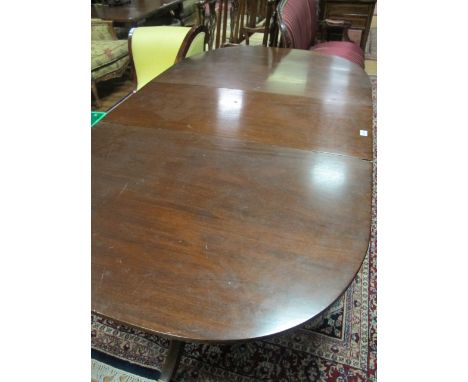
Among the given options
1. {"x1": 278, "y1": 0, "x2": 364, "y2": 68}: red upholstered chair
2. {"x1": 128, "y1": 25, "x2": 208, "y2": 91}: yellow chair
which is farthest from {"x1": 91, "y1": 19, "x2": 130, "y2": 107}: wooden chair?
{"x1": 278, "y1": 0, "x2": 364, "y2": 68}: red upholstered chair

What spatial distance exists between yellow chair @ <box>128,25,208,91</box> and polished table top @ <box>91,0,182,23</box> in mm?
1247

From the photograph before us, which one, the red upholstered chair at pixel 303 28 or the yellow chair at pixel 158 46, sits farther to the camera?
the red upholstered chair at pixel 303 28

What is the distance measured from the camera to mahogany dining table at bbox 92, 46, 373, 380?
1.56 ft

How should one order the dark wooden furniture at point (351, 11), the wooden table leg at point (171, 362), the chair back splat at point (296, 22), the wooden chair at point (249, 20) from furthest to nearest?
1. the dark wooden furniture at point (351, 11)
2. the wooden chair at point (249, 20)
3. the chair back splat at point (296, 22)
4. the wooden table leg at point (171, 362)

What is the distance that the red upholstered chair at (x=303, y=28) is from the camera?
5.86ft

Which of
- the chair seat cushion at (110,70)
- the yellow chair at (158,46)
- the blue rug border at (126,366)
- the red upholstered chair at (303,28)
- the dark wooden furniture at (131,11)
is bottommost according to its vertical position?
the blue rug border at (126,366)

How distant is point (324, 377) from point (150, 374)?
21.7 inches

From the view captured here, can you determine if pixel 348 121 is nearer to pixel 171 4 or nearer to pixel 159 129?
pixel 159 129

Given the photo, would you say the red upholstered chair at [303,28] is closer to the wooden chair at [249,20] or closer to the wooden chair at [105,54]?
the wooden chair at [249,20]

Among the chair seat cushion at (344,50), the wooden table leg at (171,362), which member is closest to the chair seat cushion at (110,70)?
the chair seat cushion at (344,50)

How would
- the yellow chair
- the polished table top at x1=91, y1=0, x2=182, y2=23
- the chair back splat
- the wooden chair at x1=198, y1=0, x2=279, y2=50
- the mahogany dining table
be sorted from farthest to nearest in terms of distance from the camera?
the polished table top at x1=91, y1=0, x2=182, y2=23
the wooden chair at x1=198, y1=0, x2=279, y2=50
the chair back splat
the yellow chair
the mahogany dining table

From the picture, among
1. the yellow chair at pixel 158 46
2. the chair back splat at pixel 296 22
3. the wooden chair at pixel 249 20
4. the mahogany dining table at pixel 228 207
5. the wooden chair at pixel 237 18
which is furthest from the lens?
the wooden chair at pixel 249 20

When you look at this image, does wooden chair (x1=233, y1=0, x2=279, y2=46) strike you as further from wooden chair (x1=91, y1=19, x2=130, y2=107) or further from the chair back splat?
wooden chair (x1=91, y1=19, x2=130, y2=107)

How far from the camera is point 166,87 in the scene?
1154 mm
